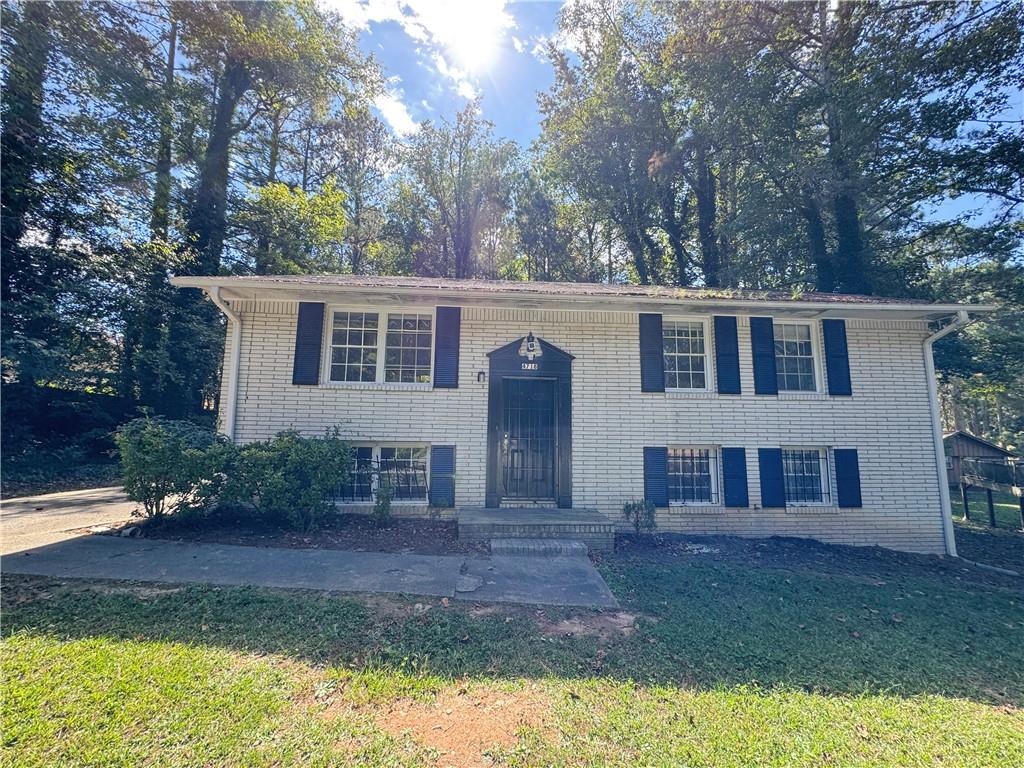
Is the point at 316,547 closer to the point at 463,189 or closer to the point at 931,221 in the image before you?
the point at 931,221

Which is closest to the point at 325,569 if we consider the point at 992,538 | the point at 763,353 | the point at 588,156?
the point at 763,353

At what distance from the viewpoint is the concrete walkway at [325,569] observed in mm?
4340

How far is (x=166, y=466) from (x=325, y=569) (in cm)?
277

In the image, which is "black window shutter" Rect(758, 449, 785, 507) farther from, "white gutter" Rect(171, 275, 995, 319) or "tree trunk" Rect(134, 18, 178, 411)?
"tree trunk" Rect(134, 18, 178, 411)

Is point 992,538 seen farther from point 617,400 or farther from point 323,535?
point 323,535

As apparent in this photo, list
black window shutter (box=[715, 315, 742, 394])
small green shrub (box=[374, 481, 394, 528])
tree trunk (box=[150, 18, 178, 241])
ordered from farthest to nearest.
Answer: tree trunk (box=[150, 18, 178, 241])
black window shutter (box=[715, 315, 742, 394])
small green shrub (box=[374, 481, 394, 528])

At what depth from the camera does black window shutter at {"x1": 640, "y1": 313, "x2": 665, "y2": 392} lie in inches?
293

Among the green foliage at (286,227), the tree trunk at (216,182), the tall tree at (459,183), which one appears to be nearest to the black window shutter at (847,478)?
the green foliage at (286,227)

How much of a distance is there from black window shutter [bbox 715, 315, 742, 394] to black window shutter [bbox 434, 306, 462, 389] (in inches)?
180

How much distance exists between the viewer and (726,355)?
7.57 meters

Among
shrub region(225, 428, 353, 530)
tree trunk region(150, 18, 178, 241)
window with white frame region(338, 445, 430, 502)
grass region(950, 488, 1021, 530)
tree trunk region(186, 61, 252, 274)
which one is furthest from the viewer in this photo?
tree trunk region(186, 61, 252, 274)

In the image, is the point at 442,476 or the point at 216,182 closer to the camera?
the point at 442,476

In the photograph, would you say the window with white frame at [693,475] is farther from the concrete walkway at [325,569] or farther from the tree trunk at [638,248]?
the tree trunk at [638,248]

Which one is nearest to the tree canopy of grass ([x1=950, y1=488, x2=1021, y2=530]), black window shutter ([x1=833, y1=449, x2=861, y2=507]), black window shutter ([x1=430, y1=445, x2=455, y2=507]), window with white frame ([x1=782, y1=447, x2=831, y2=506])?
grass ([x1=950, y1=488, x2=1021, y2=530])
